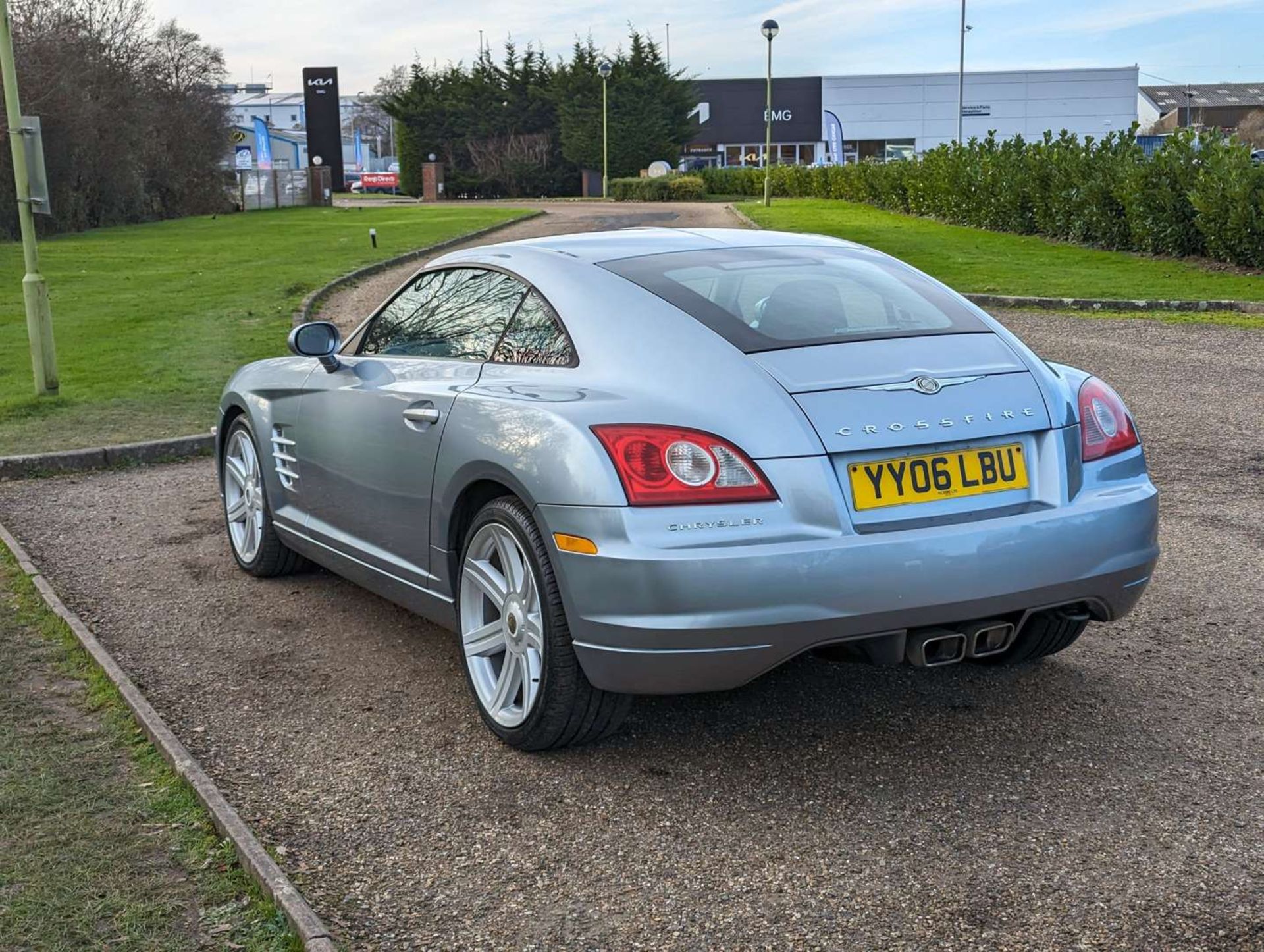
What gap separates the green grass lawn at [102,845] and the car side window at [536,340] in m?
1.66

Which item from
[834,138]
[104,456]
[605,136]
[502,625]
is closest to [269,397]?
[502,625]

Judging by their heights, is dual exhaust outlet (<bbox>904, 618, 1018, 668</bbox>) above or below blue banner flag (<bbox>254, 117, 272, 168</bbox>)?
below

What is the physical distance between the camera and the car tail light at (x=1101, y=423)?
4133 mm

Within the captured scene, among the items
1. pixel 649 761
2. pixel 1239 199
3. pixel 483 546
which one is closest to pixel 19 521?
pixel 483 546

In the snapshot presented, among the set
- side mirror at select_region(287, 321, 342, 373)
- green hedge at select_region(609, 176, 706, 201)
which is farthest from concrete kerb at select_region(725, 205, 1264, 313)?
green hedge at select_region(609, 176, 706, 201)

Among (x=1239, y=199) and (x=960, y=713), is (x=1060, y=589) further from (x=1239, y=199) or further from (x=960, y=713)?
(x=1239, y=199)

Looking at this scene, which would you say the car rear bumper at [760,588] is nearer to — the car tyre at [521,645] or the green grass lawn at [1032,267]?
the car tyre at [521,645]

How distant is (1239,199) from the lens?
1847cm

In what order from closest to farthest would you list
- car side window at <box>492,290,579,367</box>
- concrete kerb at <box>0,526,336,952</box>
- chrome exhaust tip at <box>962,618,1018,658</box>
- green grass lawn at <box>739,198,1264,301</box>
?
concrete kerb at <box>0,526,336,952</box> < chrome exhaust tip at <box>962,618,1018,658</box> < car side window at <box>492,290,579,367</box> < green grass lawn at <box>739,198,1264,301</box>

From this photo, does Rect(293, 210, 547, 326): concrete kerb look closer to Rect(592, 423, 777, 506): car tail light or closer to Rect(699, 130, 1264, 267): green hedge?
Rect(592, 423, 777, 506): car tail light

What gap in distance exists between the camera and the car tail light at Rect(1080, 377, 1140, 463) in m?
4.13

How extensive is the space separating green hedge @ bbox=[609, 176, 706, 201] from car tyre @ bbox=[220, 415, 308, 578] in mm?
47544

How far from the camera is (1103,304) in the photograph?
16375 mm

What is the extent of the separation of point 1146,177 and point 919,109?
Answer: 6611cm
